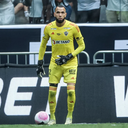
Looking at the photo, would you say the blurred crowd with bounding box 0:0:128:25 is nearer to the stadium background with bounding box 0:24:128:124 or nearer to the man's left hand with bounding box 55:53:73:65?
the stadium background with bounding box 0:24:128:124

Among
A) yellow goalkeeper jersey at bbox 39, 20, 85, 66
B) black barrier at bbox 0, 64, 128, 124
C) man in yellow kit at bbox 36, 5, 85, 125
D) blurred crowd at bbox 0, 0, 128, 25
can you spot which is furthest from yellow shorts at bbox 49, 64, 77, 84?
blurred crowd at bbox 0, 0, 128, 25

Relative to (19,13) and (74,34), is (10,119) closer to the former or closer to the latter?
(74,34)

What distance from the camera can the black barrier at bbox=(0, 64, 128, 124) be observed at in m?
7.86

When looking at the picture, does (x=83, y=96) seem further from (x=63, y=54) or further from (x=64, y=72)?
(x=63, y=54)

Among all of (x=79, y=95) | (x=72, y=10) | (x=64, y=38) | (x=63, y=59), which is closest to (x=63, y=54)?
(x=63, y=59)

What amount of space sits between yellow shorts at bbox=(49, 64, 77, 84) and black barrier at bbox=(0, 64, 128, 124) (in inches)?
38.7

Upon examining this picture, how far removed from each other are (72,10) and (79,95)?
3208 millimetres

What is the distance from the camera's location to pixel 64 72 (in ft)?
23.1

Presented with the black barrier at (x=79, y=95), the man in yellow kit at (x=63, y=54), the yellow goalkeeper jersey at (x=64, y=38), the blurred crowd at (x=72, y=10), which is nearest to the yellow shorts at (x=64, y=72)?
the man in yellow kit at (x=63, y=54)

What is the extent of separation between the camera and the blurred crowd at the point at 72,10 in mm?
10234

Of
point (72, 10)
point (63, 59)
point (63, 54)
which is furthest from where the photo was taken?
point (72, 10)

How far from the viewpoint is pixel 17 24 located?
10641mm

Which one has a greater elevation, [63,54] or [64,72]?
[63,54]

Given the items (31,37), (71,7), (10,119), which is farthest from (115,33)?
(10,119)
